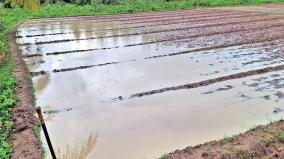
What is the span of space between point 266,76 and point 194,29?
861cm

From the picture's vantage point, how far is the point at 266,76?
10078mm

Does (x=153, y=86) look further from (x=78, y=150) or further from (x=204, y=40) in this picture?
(x=204, y=40)

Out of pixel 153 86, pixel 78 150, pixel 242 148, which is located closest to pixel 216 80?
pixel 153 86

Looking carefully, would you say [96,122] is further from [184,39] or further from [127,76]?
[184,39]

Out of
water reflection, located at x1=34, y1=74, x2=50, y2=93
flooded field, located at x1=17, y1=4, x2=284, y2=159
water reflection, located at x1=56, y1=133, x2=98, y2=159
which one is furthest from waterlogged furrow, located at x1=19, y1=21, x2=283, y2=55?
water reflection, located at x1=56, y1=133, x2=98, y2=159

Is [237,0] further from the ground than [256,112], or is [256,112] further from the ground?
[237,0]

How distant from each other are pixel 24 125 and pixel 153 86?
3467 mm

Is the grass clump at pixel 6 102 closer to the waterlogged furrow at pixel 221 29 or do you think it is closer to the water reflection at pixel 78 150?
the water reflection at pixel 78 150

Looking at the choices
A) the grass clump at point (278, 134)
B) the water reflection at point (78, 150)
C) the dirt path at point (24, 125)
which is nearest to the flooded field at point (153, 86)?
the water reflection at point (78, 150)

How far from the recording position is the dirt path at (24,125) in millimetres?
6414

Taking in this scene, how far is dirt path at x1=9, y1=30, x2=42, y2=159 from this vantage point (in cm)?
641

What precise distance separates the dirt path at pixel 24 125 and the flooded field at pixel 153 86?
328 mm

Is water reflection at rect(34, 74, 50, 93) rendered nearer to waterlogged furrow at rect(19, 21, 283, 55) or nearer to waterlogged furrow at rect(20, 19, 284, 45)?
waterlogged furrow at rect(19, 21, 283, 55)

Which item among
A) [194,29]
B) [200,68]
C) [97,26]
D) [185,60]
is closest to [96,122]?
[200,68]
